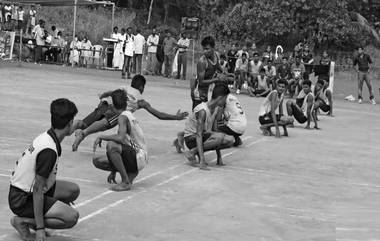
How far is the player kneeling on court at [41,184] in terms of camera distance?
20.9 feet

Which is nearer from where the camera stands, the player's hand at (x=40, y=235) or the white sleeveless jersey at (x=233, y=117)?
the player's hand at (x=40, y=235)

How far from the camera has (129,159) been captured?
8945 millimetres

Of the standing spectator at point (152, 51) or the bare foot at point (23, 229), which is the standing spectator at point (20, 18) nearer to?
the standing spectator at point (152, 51)

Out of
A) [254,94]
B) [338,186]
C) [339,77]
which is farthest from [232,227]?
[339,77]

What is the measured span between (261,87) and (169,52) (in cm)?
587

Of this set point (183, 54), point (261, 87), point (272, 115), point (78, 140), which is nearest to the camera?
point (78, 140)

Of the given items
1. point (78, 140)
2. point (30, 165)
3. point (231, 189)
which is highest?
point (30, 165)

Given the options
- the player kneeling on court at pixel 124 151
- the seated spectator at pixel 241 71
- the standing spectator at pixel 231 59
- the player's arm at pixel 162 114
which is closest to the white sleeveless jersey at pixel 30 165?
the player kneeling on court at pixel 124 151

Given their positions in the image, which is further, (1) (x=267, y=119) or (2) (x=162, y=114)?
(1) (x=267, y=119)

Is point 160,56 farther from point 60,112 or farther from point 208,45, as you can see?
point 60,112

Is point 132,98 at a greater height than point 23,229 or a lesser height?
greater

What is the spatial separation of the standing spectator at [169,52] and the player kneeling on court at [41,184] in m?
23.6

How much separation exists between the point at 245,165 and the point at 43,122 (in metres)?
4.51

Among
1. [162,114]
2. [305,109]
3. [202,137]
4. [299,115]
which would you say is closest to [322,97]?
[305,109]
